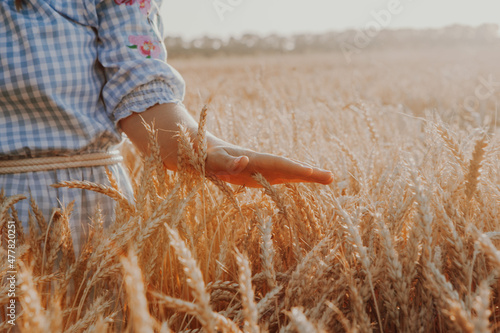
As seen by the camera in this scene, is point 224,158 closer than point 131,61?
Yes

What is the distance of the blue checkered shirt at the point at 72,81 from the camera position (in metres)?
1.00

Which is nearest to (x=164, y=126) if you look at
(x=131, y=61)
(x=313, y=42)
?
(x=131, y=61)

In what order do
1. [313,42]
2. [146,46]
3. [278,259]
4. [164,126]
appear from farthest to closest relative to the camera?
1. [313,42]
2. [146,46]
3. [164,126]
4. [278,259]

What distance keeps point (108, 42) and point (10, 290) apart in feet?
2.18

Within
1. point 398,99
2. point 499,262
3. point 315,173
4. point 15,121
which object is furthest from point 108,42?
point 398,99

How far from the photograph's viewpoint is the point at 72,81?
105 cm

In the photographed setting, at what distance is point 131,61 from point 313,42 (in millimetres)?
36652

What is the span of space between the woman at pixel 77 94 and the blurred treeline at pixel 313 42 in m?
20.3

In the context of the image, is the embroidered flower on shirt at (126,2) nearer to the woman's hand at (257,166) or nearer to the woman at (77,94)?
the woman at (77,94)

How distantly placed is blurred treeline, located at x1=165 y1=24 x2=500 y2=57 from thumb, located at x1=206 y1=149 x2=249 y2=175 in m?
20.5

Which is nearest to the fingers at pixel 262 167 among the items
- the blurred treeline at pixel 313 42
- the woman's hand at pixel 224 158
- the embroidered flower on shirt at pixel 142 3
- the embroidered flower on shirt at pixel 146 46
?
the woman's hand at pixel 224 158

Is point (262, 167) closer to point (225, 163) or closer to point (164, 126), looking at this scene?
point (225, 163)

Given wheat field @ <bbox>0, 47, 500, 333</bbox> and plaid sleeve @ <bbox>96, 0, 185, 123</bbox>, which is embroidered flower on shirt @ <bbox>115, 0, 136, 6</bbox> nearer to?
plaid sleeve @ <bbox>96, 0, 185, 123</bbox>

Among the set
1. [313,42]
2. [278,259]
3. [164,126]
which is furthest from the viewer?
[313,42]
